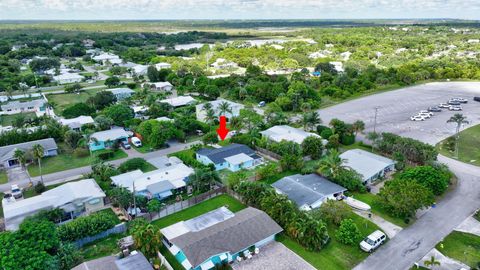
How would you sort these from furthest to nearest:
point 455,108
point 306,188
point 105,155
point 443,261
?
point 455,108, point 105,155, point 306,188, point 443,261

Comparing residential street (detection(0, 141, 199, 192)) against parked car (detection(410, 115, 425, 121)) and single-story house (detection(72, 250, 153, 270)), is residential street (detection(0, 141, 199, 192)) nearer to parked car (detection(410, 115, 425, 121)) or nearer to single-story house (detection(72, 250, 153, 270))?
single-story house (detection(72, 250, 153, 270))

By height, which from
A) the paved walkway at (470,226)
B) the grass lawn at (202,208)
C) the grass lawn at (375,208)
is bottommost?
the grass lawn at (202,208)

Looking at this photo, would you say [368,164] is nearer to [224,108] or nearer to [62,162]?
[224,108]

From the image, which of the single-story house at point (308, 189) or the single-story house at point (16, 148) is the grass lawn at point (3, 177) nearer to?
the single-story house at point (16, 148)

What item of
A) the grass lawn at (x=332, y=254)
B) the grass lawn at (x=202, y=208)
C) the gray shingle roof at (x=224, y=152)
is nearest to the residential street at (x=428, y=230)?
the grass lawn at (x=332, y=254)

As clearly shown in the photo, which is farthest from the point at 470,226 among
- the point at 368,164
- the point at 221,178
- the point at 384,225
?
the point at 221,178

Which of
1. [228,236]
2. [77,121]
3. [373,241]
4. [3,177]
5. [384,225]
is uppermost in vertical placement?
[228,236]

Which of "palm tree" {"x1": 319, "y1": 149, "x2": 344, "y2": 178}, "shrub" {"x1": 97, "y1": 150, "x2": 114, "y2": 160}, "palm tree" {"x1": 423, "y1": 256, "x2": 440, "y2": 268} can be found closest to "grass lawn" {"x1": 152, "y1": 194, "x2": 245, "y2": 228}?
"palm tree" {"x1": 319, "y1": 149, "x2": 344, "y2": 178}
